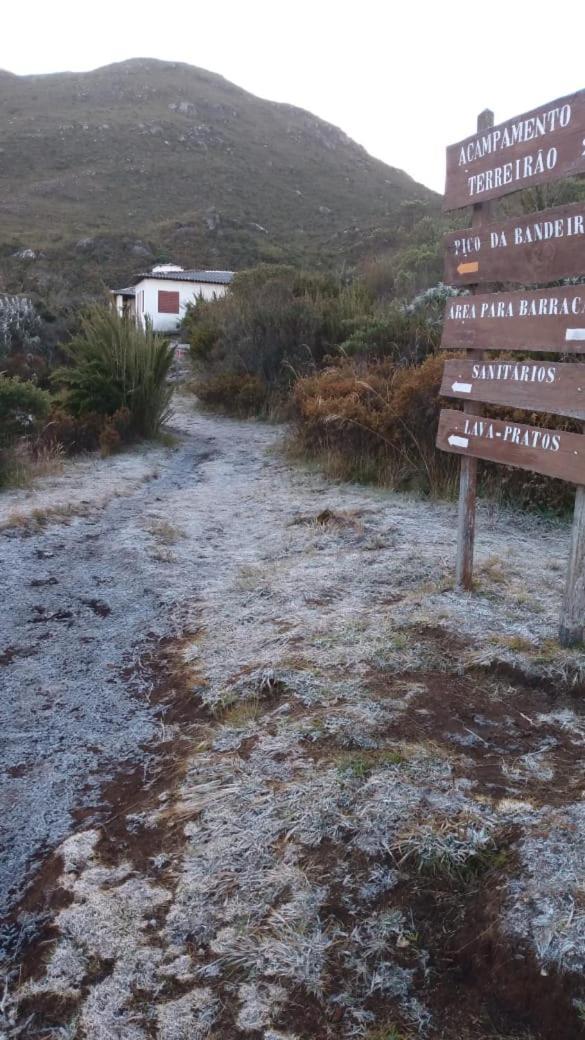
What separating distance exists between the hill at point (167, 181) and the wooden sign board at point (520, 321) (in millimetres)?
25764

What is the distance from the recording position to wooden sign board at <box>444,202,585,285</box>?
3.28 metres

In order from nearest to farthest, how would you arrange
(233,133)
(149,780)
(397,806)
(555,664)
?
(397,806), (149,780), (555,664), (233,133)

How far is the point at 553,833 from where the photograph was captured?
2.21 metres

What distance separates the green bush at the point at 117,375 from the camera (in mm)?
9469

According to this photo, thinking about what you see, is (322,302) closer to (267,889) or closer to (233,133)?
(267,889)

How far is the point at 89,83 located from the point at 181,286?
194 ft

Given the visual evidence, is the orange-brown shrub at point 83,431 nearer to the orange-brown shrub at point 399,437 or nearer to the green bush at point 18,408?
the green bush at point 18,408

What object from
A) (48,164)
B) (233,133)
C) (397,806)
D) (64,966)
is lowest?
(64,966)

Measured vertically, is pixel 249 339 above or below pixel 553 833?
above

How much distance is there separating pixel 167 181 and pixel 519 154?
201 feet

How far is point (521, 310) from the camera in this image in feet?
11.7

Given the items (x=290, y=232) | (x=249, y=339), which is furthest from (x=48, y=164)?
(x=249, y=339)

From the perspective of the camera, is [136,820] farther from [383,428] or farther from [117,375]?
[117,375]

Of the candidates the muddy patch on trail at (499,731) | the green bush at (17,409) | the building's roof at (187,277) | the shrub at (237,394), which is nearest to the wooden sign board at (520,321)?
the muddy patch on trail at (499,731)
